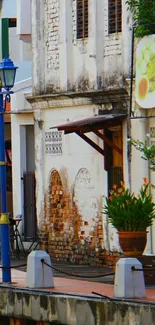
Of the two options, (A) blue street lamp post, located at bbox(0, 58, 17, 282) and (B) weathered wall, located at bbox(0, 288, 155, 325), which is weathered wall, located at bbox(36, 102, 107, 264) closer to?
(A) blue street lamp post, located at bbox(0, 58, 17, 282)

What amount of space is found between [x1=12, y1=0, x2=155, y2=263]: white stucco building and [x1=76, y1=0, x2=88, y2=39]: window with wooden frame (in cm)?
2

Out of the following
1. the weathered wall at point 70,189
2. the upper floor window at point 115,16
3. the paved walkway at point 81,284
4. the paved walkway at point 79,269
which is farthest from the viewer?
the weathered wall at point 70,189

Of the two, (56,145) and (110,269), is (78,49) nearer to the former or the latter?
(56,145)

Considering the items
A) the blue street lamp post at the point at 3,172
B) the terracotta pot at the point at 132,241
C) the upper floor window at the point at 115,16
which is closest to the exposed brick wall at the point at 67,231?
the upper floor window at the point at 115,16

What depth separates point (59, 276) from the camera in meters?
27.0

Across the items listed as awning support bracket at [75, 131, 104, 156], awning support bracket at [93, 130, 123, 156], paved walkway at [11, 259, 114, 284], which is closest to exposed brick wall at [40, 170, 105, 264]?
paved walkway at [11, 259, 114, 284]

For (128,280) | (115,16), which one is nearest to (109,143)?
(115,16)

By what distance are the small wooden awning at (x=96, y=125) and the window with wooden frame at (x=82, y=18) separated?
2.13m

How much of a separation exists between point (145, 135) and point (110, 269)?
282cm

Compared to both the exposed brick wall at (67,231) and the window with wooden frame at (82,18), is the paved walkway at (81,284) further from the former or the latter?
the window with wooden frame at (82,18)

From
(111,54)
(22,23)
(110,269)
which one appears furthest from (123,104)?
(22,23)

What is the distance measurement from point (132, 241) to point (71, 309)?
2413mm

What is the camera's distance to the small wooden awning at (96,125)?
2894 centimetres

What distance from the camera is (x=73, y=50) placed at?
31.4 m
